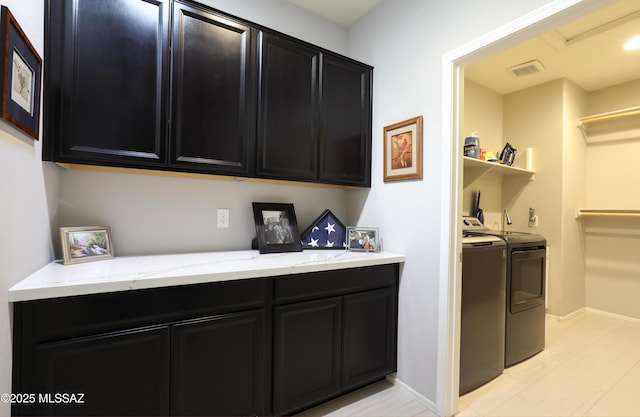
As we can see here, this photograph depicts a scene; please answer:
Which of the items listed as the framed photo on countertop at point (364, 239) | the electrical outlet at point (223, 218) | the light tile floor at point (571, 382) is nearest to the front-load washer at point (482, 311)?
the light tile floor at point (571, 382)

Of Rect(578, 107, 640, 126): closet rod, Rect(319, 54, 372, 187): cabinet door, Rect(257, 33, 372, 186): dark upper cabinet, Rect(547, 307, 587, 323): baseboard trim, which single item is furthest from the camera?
Rect(547, 307, 587, 323): baseboard trim

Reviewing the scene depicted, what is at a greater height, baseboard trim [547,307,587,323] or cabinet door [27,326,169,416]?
cabinet door [27,326,169,416]

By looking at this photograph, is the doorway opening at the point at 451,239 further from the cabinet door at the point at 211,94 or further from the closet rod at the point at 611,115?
the closet rod at the point at 611,115

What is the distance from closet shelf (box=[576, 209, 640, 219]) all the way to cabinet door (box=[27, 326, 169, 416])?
4.28 meters

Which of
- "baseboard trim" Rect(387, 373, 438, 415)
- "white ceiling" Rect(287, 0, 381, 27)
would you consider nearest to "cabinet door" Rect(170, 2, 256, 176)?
"white ceiling" Rect(287, 0, 381, 27)

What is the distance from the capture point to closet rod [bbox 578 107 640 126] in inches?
119

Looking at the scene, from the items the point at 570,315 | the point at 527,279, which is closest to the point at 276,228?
the point at 527,279

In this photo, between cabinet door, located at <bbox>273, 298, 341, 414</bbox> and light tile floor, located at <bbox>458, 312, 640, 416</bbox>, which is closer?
cabinet door, located at <bbox>273, 298, 341, 414</bbox>

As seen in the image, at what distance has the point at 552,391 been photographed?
1.97 meters

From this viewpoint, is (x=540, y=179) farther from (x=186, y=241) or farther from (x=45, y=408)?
(x=45, y=408)

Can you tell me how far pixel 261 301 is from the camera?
57.3 inches

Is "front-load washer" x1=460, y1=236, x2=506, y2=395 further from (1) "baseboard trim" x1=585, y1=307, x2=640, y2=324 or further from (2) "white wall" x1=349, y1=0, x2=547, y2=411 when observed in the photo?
(1) "baseboard trim" x1=585, y1=307, x2=640, y2=324

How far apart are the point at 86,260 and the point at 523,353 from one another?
309 centimetres

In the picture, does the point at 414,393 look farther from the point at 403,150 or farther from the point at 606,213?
the point at 606,213
